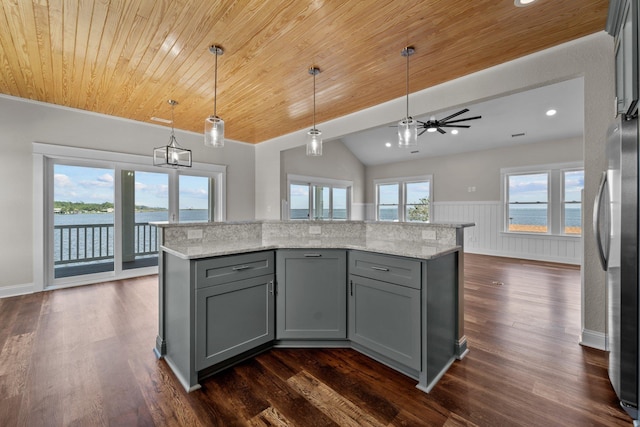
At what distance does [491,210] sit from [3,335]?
8381 mm

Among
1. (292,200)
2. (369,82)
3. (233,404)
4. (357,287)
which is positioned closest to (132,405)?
(233,404)

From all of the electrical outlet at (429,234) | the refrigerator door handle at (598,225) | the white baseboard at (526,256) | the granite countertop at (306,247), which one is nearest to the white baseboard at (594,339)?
the refrigerator door handle at (598,225)

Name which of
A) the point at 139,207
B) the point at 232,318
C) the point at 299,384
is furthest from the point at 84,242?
the point at 299,384

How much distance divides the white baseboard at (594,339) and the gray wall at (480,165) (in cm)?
506

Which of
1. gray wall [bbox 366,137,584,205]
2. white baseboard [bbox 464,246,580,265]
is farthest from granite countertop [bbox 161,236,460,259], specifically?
gray wall [bbox 366,137,584,205]

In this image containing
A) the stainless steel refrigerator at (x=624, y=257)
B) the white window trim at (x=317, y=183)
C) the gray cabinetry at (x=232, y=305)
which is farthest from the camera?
the white window trim at (x=317, y=183)

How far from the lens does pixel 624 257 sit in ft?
5.11

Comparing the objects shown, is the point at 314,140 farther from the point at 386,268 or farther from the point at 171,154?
the point at 171,154

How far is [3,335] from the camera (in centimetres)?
258

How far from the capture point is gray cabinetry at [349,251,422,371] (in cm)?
189

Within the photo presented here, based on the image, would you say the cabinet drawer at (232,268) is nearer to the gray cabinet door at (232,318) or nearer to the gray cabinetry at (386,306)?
the gray cabinet door at (232,318)

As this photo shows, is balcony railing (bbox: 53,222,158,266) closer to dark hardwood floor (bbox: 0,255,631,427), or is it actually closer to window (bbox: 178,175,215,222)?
window (bbox: 178,175,215,222)

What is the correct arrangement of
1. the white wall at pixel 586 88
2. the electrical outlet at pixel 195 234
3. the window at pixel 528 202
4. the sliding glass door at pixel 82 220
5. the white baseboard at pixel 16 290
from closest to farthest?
the white wall at pixel 586 88 → the electrical outlet at pixel 195 234 → the white baseboard at pixel 16 290 → the sliding glass door at pixel 82 220 → the window at pixel 528 202

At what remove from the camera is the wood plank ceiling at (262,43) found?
2.05 meters
